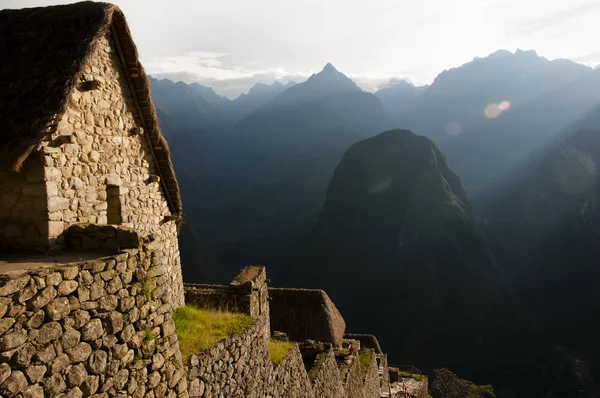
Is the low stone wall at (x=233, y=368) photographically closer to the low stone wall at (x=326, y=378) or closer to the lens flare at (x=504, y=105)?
the low stone wall at (x=326, y=378)

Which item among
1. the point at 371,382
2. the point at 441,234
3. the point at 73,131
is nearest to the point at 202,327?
the point at 73,131

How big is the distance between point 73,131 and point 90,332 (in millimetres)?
3464

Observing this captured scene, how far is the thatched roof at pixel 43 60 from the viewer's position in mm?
5230

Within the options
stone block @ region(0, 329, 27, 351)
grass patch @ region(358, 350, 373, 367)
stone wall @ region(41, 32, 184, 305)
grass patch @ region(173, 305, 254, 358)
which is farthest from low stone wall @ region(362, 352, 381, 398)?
stone block @ region(0, 329, 27, 351)

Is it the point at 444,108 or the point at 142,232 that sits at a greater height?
the point at 444,108

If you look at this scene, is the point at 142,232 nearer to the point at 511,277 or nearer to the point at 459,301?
the point at 459,301

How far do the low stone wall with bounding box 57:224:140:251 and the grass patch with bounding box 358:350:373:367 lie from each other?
1617 centimetres

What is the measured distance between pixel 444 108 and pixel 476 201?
261 feet

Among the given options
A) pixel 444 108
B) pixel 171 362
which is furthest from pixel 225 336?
pixel 444 108

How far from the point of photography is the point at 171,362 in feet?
16.8

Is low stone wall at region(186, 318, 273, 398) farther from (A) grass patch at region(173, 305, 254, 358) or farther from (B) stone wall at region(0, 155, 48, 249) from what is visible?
(B) stone wall at region(0, 155, 48, 249)

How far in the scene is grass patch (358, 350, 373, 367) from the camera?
63.4 ft

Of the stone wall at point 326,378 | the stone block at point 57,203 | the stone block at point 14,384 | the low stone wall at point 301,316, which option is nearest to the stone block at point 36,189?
the stone block at point 57,203

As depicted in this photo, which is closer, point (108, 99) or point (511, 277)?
point (108, 99)
